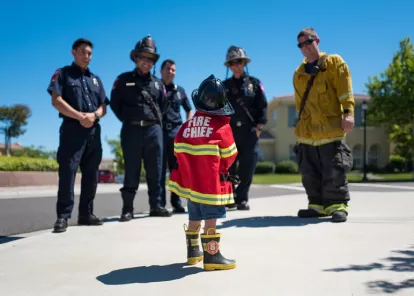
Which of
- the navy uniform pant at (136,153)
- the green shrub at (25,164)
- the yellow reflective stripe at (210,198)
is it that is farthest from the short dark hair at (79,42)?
the green shrub at (25,164)

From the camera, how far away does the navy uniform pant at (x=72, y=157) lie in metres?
4.94

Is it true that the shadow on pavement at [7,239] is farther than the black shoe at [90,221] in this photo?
No

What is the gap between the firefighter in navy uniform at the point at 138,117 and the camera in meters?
5.73

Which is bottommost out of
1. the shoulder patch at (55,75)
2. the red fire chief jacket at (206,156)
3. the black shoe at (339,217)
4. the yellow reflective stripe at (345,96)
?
the black shoe at (339,217)

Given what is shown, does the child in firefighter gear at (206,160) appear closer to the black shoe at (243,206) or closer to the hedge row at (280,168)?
the black shoe at (243,206)

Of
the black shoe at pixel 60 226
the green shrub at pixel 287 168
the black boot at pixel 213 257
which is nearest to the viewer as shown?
the black boot at pixel 213 257

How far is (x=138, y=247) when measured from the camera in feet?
12.5

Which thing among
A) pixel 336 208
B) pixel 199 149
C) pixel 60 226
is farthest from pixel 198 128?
pixel 336 208

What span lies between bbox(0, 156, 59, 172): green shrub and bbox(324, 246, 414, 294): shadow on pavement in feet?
49.5

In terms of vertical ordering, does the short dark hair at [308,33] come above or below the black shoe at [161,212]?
above

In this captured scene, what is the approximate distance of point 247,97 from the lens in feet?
21.3

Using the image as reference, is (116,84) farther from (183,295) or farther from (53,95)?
(183,295)

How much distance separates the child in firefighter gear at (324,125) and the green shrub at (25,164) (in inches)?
524

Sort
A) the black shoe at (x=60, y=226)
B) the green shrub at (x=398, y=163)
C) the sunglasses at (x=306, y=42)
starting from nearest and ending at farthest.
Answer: the black shoe at (x=60, y=226) < the sunglasses at (x=306, y=42) < the green shrub at (x=398, y=163)
